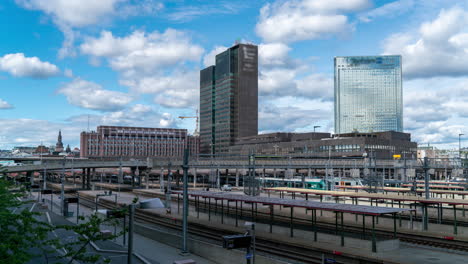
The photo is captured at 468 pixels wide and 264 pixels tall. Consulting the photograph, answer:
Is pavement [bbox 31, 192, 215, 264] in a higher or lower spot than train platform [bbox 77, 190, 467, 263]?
lower

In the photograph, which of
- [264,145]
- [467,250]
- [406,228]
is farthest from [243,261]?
[264,145]

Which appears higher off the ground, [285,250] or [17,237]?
[17,237]

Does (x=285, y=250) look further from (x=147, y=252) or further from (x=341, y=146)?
(x=341, y=146)

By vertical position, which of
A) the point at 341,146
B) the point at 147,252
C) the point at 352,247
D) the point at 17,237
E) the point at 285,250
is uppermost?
the point at 341,146

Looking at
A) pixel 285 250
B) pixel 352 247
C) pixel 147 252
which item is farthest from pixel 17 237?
pixel 352 247

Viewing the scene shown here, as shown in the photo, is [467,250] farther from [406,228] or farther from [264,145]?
[264,145]

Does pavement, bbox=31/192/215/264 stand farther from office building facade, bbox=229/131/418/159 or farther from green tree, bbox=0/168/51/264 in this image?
office building facade, bbox=229/131/418/159

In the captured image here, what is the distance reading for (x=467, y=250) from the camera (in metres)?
28.1

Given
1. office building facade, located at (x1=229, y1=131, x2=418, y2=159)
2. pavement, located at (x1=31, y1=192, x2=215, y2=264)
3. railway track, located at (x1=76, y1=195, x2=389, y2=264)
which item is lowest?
pavement, located at (x1=31, y1=192, x2=215, y2=264)

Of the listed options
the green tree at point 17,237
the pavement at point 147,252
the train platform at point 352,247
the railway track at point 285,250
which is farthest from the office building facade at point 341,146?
the green tree at point 17,237

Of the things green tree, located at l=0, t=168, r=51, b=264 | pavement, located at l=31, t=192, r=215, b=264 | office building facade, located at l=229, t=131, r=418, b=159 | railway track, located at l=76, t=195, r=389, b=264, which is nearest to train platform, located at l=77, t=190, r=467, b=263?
railway track, located at l=76, t=195, r=389, b=264

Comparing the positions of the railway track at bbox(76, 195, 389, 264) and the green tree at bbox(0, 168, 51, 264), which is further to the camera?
the railway track at bbox(76, 195, 389, 264)

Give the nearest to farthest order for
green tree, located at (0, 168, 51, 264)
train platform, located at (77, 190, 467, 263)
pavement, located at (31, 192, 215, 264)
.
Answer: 1. green tree, located at (0, 168, 51, 264)
2. train platform, located at (77, 190, 467, 263)
3. pavement, located at (31, 192, 215, 264)

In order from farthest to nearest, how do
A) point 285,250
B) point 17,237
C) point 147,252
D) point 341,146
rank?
1. point 341,146
2. point 147,252
3. point 285,250
4. point 17,237
